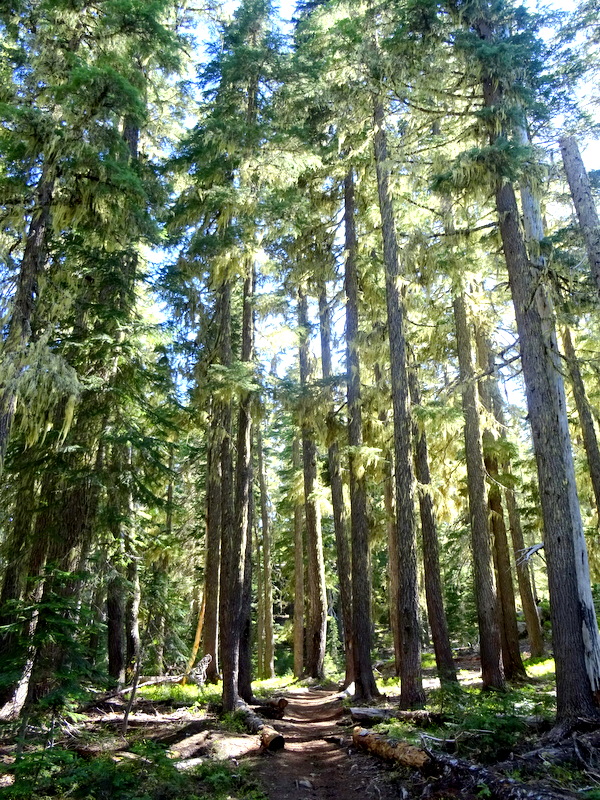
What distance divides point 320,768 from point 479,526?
6.77 m

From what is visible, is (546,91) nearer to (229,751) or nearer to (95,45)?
(95,45)

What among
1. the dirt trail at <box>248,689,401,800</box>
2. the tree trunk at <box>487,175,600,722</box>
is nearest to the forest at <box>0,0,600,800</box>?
the tree trunk at <box>487,175,600,722</box>

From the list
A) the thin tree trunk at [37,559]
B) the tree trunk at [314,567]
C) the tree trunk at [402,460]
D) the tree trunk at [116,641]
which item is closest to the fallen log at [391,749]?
the tree trunk at [402,460]

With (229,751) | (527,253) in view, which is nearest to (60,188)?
(527,253)

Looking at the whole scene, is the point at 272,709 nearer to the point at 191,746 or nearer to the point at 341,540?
the point at 191,746

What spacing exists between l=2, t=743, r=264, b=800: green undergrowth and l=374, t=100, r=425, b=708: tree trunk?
405 cm

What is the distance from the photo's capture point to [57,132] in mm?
8812

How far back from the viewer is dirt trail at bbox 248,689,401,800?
707 centimetres

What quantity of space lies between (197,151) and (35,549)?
32.1ft

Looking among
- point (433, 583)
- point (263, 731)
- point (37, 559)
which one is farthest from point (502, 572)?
point (37, 559)

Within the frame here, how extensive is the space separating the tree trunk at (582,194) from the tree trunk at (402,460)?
4.40 meters

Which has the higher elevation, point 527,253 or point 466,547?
point 527,253

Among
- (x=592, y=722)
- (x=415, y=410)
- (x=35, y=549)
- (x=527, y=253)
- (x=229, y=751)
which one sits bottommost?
(x=229, y=751)

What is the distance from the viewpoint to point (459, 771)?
6188mm
